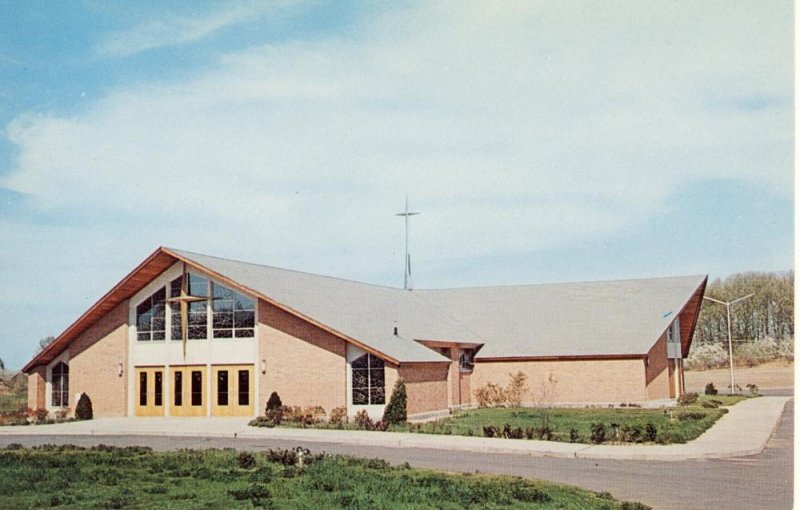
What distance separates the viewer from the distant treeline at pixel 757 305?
53375 millimetres

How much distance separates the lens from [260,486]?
15.3 m

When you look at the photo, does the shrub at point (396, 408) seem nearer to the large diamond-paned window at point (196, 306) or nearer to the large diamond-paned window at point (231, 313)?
the large diamond-paned window at point (231, 313)

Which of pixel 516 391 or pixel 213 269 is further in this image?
pixel 516 391

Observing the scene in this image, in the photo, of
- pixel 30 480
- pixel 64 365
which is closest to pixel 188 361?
pixel 64 365

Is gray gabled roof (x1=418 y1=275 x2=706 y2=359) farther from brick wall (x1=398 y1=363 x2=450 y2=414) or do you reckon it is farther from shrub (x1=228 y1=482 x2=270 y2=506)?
shrub (x1=228 y1=482 x2=270 y2=506)

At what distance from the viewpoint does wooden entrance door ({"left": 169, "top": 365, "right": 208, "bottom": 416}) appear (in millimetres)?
34938

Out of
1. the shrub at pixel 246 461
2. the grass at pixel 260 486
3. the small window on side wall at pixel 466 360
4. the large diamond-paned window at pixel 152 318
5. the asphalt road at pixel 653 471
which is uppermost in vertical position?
the large diamond-paned window at pixel 152 318

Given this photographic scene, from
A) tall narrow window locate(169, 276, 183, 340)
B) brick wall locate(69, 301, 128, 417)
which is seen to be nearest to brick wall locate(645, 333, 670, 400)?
tall narrow window locate(169, 276, 183, 340)

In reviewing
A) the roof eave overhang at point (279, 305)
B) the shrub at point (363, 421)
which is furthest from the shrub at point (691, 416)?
the shrub at point (363, 421)

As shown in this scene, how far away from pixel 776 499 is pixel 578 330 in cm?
2669

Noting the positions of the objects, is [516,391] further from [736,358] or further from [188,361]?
[736,358]

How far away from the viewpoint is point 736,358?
207 feet

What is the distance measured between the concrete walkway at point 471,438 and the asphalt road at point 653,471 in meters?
0.64

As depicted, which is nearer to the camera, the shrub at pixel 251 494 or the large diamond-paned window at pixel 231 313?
the shrub at pixel 251 494
